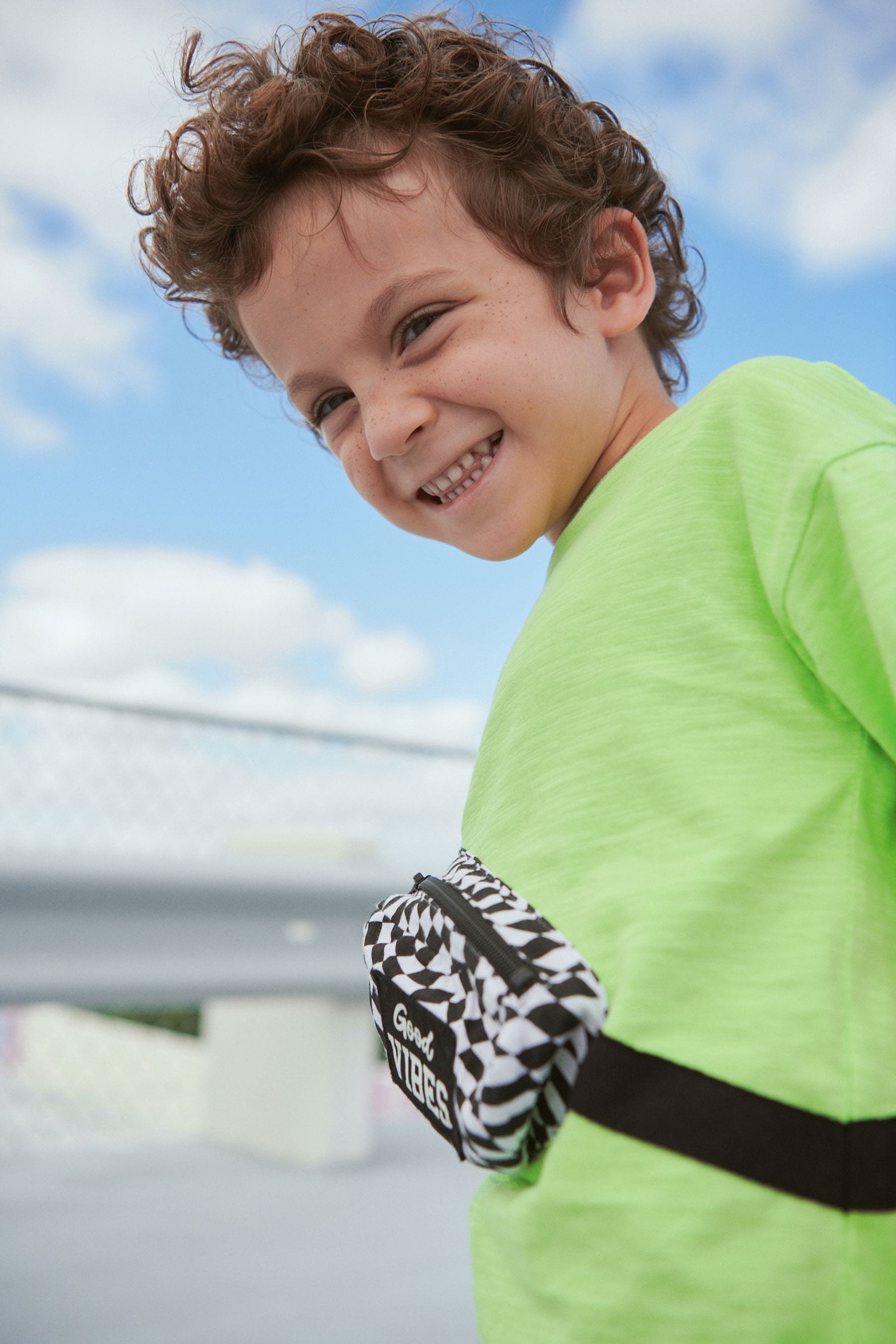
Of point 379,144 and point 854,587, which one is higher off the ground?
point 379,144

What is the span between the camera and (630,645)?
688mm

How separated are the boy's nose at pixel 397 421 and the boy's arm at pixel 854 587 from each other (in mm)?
392

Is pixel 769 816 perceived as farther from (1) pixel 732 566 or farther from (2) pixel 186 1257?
(2) pixel 186 1257

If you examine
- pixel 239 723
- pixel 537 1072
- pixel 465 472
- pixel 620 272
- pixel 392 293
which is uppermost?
pixel 620 272

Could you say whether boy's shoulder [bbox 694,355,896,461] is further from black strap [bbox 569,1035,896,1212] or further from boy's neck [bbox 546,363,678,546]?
black strap [bbox 569,1035,896,1212]

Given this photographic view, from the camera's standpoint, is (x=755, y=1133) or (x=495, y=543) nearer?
(x=755, y=1133)

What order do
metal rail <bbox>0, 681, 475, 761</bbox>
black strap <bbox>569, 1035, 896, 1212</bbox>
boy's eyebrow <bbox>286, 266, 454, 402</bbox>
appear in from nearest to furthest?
black strap <bbox>569, 1035, 896, 1212</bbox>
boy's eyebrow <bbox>286, 266, 454, 402</bbox>
metal rail <bbox>0, 681, 475, 761</bbox>

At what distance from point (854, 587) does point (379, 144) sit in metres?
0.64

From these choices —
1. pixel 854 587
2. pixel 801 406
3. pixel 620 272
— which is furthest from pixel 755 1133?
pixel 620 272

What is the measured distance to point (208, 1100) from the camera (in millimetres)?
3072

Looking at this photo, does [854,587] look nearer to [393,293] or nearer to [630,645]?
[630,645]

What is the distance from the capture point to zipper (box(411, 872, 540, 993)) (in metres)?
0.60

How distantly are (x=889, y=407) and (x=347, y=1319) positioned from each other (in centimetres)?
171

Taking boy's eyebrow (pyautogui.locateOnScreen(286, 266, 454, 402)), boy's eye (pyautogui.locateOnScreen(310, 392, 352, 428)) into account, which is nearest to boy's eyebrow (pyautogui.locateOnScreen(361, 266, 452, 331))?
boy's eyebrow (pyautogui.locateOnScreen(286, 266, 454, 402))
